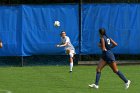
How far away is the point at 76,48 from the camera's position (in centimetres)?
2494

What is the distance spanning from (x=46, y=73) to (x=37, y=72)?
65 cm

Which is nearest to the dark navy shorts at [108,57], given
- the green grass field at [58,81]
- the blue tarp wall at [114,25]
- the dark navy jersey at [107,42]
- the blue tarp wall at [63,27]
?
the dark navy jersey at [107,42]

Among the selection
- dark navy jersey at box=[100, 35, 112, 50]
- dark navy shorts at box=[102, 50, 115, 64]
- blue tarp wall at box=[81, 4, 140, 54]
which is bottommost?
blue tarp wall at box=[81, 4, 140, 54]

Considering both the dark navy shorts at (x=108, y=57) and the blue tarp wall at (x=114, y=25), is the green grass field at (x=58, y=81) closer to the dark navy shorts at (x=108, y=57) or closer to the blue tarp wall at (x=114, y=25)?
the dark navy shorts at (x=108, y=57)

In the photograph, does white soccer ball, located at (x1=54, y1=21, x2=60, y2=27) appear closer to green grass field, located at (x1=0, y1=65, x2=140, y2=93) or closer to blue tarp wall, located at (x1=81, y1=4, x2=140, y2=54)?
blue tarp wall, located at (x1=81, y1=4, x2=140, y2=54)

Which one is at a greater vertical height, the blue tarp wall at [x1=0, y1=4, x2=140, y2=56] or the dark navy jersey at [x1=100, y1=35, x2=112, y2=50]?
the dark navy jersey at [x1=100, y1=35, x2=112, y2=50]

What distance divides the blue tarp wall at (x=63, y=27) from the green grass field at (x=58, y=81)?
154 cm

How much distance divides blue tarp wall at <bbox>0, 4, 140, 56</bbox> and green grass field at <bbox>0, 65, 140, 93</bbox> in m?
1.54

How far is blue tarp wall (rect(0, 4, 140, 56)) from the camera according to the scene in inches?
960

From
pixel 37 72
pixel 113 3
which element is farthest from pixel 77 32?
pixel 37 72

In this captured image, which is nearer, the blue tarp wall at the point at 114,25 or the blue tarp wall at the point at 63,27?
the blue tarp wall at the point at 63,27

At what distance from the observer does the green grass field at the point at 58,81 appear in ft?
49.4

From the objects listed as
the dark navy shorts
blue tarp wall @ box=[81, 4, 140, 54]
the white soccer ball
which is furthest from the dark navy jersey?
blue tarp wall @ box=[81, 4, 140, 54]

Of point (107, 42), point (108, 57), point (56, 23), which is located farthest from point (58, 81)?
point (56, 23)
